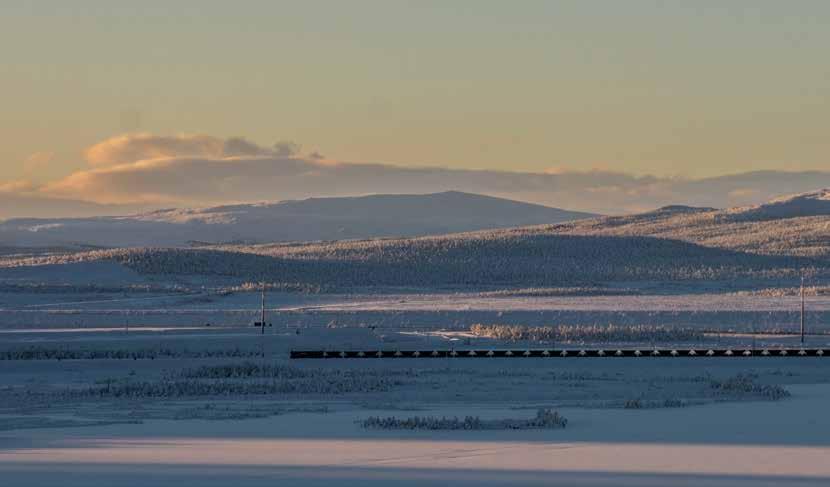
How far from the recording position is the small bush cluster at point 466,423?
19.4 metres

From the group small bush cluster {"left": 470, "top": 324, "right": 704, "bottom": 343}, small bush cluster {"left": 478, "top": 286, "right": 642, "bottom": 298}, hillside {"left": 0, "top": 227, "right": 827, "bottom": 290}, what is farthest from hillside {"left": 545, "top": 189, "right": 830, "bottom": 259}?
small bush cluster {"left": 470, "top": 324, "right": 704, "bottom": 343}

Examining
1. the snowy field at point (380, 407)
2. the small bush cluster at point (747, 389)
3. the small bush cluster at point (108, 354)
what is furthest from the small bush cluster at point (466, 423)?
the small bush cluster at point (108, 354)

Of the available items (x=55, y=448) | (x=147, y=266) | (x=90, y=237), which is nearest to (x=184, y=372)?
(x=55, y=448)

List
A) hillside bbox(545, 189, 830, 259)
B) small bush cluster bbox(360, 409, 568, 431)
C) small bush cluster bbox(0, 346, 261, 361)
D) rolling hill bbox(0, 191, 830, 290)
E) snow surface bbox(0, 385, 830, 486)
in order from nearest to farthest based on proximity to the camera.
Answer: snow surface bbox(0, 385, 830, 486)
small bush cluster bbox(360, 409, 568, 431)
small bush cluster bbox(0, 346, 261, 361)
rolling hill bbox(0, 191, 830, 290)
hillside bbox(545, 189, 830, 259)

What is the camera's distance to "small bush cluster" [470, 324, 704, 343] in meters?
36.7

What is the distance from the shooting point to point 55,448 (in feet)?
57.4

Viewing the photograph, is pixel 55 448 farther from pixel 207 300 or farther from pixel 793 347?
pixel 207 300

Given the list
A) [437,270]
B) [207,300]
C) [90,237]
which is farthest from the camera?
[90,237]

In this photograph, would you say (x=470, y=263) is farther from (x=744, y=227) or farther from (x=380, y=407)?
(x=380, y=407)

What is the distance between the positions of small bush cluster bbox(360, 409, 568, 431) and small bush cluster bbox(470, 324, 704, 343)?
1635cm

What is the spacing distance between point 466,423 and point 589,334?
718 inches

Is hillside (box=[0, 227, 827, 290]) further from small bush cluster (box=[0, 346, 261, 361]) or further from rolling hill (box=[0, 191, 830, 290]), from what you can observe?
small bush cluster (box=[0, 346, 261, 361])

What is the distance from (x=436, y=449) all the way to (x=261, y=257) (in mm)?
63501

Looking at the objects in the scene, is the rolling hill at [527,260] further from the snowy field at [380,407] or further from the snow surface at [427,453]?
the snow surface at [427,453]
